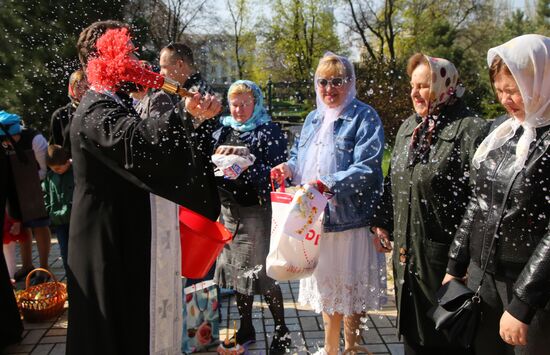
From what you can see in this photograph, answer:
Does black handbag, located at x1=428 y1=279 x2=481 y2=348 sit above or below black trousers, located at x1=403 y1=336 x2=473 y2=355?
above

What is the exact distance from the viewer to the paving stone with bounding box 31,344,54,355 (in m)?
3.52

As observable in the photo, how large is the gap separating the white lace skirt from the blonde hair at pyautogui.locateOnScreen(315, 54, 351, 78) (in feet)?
3.27

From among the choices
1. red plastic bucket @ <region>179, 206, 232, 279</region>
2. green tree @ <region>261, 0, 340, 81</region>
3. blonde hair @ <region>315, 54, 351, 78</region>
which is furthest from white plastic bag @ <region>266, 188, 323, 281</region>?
green tree @ <region>261, 0, 340, 81</region>

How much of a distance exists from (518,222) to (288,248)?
1.23 meters

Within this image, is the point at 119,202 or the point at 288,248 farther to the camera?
the point at 288,248

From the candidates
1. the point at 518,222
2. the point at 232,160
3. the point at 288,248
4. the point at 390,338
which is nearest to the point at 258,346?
the point at 390,338

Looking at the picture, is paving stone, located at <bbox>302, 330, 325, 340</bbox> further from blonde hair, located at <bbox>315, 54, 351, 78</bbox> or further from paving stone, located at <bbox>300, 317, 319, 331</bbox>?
blonde hair, located at <bbox>315, 54, 351, 78</bbox>

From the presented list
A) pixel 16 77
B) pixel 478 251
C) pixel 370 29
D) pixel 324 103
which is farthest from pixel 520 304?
pixel 370 29

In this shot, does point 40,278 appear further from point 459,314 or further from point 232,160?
point 459,314

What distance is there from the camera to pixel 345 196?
9.16ft

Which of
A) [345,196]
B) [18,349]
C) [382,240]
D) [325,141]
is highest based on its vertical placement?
[325,141]

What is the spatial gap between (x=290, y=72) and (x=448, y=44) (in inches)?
→ 370

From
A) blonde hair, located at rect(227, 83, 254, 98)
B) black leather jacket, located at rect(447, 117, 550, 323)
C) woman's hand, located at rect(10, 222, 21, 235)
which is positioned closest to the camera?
black leather jacket, located at rect(447, 117, 550, 323)

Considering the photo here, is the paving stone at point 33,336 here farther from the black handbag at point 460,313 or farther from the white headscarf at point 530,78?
the white headscarf at point 530,78
